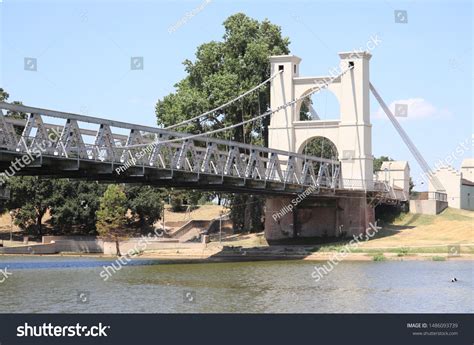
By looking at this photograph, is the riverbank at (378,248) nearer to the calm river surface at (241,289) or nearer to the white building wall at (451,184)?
the calm river surface at (241,289)

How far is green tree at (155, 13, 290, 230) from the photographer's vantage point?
309 ft

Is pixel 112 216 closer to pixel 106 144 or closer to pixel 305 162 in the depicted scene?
pixel 305 162

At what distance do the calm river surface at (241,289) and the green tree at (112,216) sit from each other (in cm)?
1872

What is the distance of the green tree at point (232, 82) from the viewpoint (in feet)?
309

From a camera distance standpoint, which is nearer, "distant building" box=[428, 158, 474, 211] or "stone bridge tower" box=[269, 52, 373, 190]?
"stone bridge tower" box=[269, 52, 373, 190]

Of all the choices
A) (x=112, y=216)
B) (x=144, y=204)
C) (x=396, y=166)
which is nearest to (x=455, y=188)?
(x=396, y=166)

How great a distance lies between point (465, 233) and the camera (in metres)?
80.3
